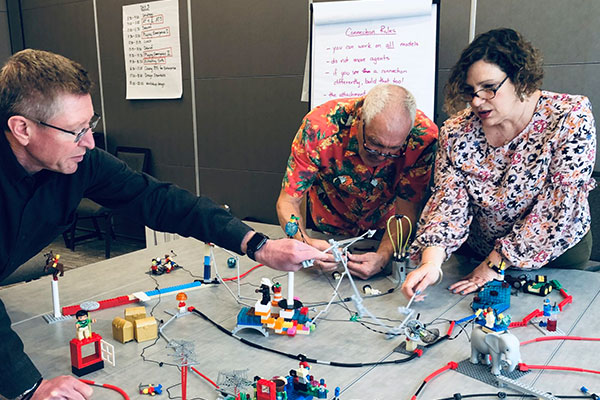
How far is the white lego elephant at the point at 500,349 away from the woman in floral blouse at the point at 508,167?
349mm

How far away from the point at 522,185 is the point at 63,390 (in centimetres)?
148

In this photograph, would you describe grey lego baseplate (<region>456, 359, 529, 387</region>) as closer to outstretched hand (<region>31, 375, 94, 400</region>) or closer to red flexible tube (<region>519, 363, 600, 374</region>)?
red flexible tube (<region>519, 363, 600, 374</region>)

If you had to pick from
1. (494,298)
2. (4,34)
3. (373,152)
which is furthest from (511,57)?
(4,34)

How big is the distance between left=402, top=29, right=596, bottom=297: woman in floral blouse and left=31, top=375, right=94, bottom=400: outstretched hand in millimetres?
924

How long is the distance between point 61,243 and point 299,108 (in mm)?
2886

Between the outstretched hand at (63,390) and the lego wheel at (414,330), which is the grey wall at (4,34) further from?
the lego wheel at (414,330)

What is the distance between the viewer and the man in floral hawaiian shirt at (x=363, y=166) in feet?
5.80

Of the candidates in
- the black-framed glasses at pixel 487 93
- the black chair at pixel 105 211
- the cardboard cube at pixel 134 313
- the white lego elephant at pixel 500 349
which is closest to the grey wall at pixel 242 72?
the black chair at pixel 105 211

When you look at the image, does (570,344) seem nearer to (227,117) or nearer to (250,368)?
(250,368)

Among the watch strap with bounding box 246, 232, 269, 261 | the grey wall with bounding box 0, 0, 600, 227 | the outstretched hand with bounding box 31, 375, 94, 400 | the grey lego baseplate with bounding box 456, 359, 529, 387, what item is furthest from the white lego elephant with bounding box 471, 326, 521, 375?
the grey wall with bounding box 0, 0, 600, 227

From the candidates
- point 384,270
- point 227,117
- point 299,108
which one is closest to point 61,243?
point 227,117

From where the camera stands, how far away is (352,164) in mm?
2029

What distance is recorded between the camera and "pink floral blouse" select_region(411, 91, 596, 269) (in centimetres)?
159

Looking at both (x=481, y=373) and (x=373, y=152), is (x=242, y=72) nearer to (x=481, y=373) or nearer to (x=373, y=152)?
(x=373, y=152)
